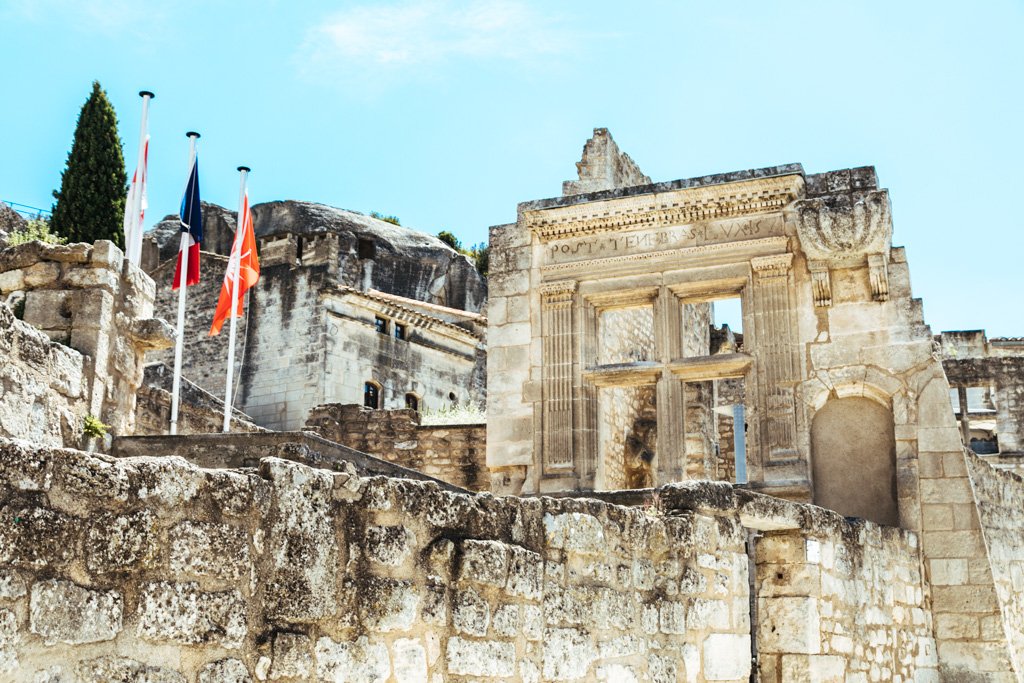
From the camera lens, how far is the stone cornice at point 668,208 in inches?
437

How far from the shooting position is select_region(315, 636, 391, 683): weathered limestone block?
3.77 m

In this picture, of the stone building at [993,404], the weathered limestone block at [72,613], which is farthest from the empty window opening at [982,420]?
the weathered limestone block at [72,613]

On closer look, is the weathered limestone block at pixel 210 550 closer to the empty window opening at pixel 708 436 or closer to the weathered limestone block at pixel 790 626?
the weathered limestone block at pixel 790 626

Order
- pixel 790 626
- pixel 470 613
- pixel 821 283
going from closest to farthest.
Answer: pixel 470 613 → pixel 790 626 → pixel 821 283

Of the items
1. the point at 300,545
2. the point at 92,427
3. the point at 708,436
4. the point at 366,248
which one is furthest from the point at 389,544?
the point at 366,248

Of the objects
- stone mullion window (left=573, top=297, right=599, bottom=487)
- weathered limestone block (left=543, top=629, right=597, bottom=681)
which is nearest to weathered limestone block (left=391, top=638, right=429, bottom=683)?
weathered limestone block (left=543, top=629, right=597, bottom=681)

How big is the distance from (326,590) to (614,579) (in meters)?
1.84

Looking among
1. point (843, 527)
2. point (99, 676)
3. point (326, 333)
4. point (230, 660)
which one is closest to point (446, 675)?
point (230, 660)

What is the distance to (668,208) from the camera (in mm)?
11453

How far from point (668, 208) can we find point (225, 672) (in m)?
8.56

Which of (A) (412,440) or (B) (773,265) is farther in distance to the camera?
(A) (412,440)

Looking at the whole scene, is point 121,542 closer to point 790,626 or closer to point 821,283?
point 790,626

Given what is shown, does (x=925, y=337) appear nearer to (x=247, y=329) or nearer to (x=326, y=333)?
(x=326, y=333)

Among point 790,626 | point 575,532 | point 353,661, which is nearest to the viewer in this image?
point 353,661
